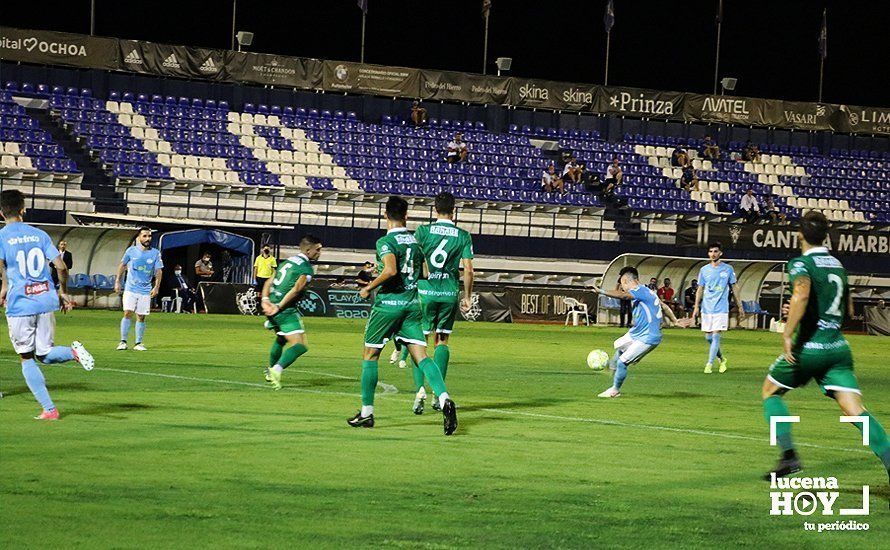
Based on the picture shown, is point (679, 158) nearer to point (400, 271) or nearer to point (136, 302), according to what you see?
point (136, 302)

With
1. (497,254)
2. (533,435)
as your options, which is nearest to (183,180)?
(497,254)

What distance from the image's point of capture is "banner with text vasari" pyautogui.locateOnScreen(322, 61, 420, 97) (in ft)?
167

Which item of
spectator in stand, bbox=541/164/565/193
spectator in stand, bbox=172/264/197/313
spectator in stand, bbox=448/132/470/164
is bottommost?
spectator in stand, bbox=172/264/197/313

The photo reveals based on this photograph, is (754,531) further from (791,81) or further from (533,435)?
(791,81)

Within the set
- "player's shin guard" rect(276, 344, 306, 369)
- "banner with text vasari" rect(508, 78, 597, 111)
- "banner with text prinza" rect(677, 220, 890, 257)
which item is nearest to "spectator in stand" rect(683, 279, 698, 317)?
"banner with text prinza" rect(677, 220, 890, 257)

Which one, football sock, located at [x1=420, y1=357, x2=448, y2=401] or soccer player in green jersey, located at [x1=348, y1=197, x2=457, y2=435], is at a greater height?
soccer player in green jersey, located at [x1=348, y1=197, x2=457, y2=435]

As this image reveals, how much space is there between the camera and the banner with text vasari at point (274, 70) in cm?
4897

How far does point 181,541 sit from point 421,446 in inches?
173

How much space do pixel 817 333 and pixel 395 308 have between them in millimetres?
4570

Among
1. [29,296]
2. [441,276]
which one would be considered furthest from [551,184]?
[29,296]

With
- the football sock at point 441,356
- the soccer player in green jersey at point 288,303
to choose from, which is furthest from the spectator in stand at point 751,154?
the football sock at point 441,356

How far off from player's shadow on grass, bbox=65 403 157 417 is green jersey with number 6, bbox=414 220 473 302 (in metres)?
3.39

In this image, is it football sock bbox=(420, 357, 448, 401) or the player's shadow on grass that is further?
the player's shadow on grass

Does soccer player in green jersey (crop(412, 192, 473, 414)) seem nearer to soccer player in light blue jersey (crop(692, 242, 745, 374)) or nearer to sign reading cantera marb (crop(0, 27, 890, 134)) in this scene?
soccer player in light blue jersey (crop(692, 242, 745, 374))
